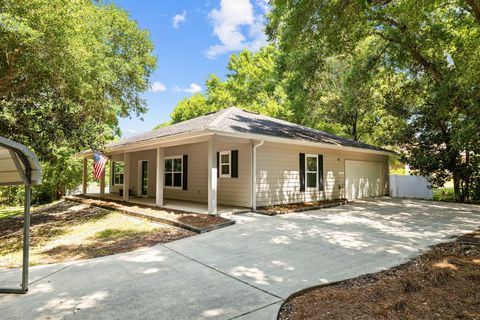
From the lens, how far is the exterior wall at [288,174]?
1041 cm

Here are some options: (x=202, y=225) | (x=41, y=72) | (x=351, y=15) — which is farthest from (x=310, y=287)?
(x=41, y=72)

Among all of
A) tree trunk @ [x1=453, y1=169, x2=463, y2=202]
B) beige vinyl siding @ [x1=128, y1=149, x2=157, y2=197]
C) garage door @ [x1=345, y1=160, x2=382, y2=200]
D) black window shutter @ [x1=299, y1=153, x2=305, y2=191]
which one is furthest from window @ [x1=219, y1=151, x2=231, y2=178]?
tree trunk @ [x1=453, y1=169, x2=463, y2=202]

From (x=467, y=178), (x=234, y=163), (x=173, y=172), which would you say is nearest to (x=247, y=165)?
(x=234, y=163)

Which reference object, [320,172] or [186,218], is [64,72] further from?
[320,172]

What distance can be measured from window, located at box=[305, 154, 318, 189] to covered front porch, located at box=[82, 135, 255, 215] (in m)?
2.99

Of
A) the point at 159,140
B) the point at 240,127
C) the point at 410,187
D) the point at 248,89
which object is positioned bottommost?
the point at 410,187

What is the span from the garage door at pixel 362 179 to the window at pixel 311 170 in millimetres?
2306

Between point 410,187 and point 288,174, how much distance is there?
9120 mm

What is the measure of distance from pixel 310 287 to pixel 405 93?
582 inches

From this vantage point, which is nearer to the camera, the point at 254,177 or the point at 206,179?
the point at 254,177

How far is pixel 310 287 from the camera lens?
379cm

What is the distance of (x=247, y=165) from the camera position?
34.0ft

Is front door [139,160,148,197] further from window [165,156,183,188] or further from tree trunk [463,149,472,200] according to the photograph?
tree trunk [463,149,472,200]

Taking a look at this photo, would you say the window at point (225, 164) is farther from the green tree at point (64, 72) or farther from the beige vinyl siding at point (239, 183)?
the green tree at point (64, 72)
